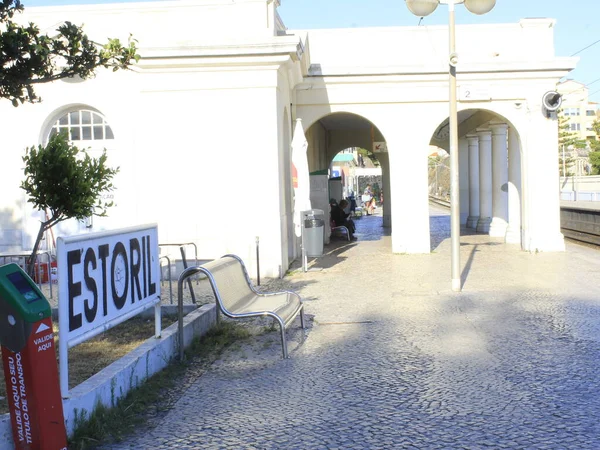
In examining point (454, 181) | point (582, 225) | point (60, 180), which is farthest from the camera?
point (582, 225)

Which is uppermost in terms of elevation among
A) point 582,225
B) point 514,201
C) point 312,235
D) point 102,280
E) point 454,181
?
point 454,181

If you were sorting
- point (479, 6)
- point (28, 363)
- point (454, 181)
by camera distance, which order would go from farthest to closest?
1. point (454, 181)
2. point (479, 6)
3. point (28, 363)

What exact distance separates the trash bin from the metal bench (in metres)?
5.74

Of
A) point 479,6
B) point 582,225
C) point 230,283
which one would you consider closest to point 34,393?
point 230,283

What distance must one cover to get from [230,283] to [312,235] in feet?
22.0

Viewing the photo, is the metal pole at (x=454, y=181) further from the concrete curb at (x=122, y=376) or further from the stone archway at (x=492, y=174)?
the stone archway at (x=492, y=174)

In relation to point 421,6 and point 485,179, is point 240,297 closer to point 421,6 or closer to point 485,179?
point 421,6

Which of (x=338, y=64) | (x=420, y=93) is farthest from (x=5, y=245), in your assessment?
(x=420, y=93)

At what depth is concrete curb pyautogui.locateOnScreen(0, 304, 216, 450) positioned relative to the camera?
4535 millimetres

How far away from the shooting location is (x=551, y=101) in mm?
16094

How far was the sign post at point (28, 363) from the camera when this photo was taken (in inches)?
156

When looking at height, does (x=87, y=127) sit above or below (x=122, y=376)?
above

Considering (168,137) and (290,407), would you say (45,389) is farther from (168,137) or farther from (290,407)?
(168,137)

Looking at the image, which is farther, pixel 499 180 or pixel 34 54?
pixel 499 180
